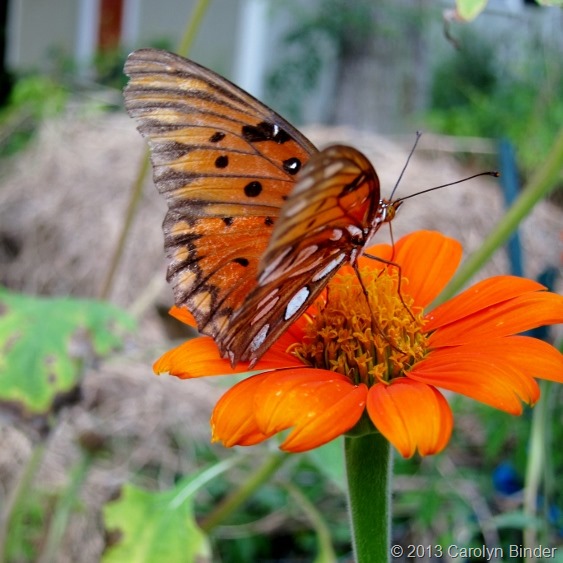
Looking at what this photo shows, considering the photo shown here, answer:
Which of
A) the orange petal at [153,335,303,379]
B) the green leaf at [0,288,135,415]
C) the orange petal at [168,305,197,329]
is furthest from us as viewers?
the green leaf at [0,288,135,415]

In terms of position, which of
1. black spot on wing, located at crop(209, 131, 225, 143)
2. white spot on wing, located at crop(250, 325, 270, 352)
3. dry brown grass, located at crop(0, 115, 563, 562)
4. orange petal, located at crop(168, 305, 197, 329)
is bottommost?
dry brown grass, located at crop(0, 115, 563, 562)

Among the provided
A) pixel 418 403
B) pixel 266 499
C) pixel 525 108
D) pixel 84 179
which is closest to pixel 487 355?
pixel 418 403

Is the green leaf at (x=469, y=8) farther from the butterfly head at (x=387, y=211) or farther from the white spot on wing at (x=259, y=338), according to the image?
the white spot on wing at (x=259, y=338)

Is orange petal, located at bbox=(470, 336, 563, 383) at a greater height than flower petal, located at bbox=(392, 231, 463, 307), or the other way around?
orange petal, located at bbox=(470, 336, 563, 383)

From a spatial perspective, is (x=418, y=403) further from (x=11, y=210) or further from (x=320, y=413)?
(x=11, y=210)

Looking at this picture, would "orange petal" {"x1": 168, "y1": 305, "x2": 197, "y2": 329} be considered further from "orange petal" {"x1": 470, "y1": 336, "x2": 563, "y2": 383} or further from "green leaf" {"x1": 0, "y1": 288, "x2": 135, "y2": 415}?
"green leaf" {"x1": 0, "y1": 288, "x2": 135, "y2": 415}

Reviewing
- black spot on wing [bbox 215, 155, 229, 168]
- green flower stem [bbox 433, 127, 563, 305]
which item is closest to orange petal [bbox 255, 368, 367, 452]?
black spot on wing [bbox 215, 155, 229, 168]

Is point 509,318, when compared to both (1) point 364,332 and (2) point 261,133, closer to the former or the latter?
(1) point 364,332
